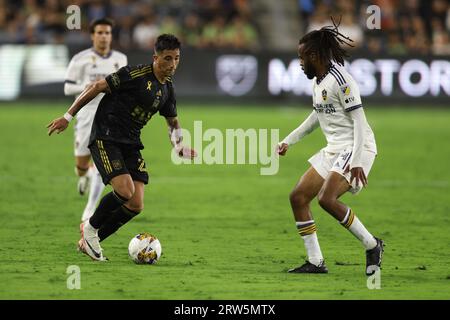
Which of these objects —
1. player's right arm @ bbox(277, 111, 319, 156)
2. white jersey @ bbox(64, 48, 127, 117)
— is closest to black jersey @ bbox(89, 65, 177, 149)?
player's right arm @ bbox(277, 111, 319, 156)

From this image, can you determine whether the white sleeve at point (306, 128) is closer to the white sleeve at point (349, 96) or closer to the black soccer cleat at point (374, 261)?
the white sleeve at point (349, 96)

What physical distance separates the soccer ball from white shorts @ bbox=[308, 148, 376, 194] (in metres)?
1.77

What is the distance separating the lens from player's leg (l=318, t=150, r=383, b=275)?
8844mm

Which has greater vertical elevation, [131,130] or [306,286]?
[131,130]

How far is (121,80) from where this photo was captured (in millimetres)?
9383

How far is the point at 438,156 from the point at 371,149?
11018mm

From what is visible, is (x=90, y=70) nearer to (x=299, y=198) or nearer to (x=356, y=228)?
(x=299, y=198)

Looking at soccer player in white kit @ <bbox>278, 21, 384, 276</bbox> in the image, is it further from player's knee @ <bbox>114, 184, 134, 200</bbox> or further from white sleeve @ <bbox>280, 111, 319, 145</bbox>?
player's knee @ <bbox>114, 184, 134, 200</bbox>

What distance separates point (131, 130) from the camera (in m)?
9.70

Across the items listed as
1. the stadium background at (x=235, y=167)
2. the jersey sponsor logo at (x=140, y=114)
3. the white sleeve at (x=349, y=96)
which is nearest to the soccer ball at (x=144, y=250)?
the stadium background at (x=235, y=167)

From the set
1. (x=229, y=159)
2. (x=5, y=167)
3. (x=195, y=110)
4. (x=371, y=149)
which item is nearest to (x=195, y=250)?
(x=371, y=149)

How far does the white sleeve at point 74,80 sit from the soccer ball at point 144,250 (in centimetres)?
350

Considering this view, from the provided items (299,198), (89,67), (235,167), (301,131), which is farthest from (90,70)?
(235,167)
